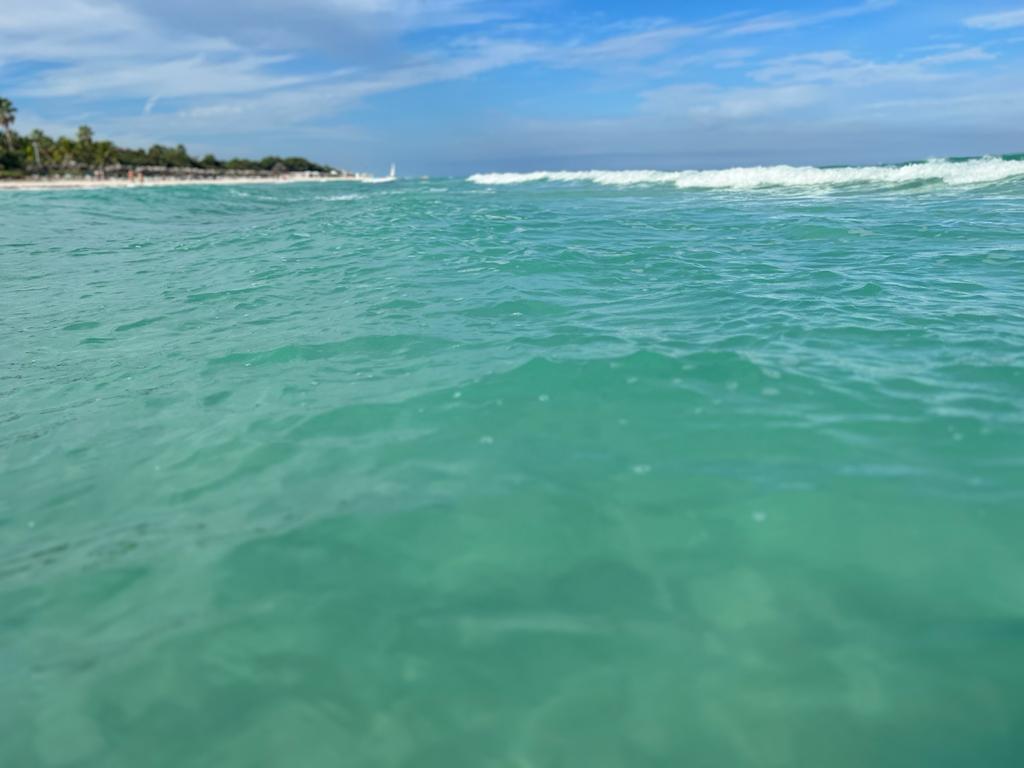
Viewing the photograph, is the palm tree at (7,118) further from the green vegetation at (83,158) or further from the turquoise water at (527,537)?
the turquoise water at (527,537)

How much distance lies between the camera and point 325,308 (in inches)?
374

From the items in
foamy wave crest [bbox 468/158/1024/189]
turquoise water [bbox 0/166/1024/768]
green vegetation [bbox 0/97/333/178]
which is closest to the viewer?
turquoise water [bbox 0/166/1024/768]

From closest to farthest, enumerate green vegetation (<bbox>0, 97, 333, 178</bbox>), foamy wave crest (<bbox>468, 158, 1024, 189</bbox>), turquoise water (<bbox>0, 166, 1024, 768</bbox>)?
turquoise water (<bbox>0, 166, 1024, 768</bbox>)
foamy wave crest (<bbox>468, 158, 1024, 189</bbox>)
green vegetation (<bbox>0, 97, 333, 178</bbox>)

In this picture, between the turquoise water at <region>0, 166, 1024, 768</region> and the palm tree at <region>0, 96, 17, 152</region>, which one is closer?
the turquoise water at <region>0, 166, 1024, 768</region>

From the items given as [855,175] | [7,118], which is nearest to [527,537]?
[855,175]

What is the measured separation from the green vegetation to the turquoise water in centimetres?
9079

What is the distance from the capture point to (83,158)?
330 feet

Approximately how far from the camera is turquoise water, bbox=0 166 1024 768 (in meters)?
2.90

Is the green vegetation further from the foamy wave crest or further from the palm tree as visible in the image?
the foamy wave crest

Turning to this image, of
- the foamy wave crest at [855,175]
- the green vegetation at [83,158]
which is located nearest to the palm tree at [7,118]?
the green vegetation at [83,158]

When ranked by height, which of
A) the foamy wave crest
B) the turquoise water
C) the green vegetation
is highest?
the green vegetation

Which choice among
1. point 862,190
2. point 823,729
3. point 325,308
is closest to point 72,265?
point 325,308

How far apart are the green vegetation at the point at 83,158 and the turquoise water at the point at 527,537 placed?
298ft

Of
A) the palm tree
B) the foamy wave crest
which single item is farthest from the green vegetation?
the foamy wave crest
